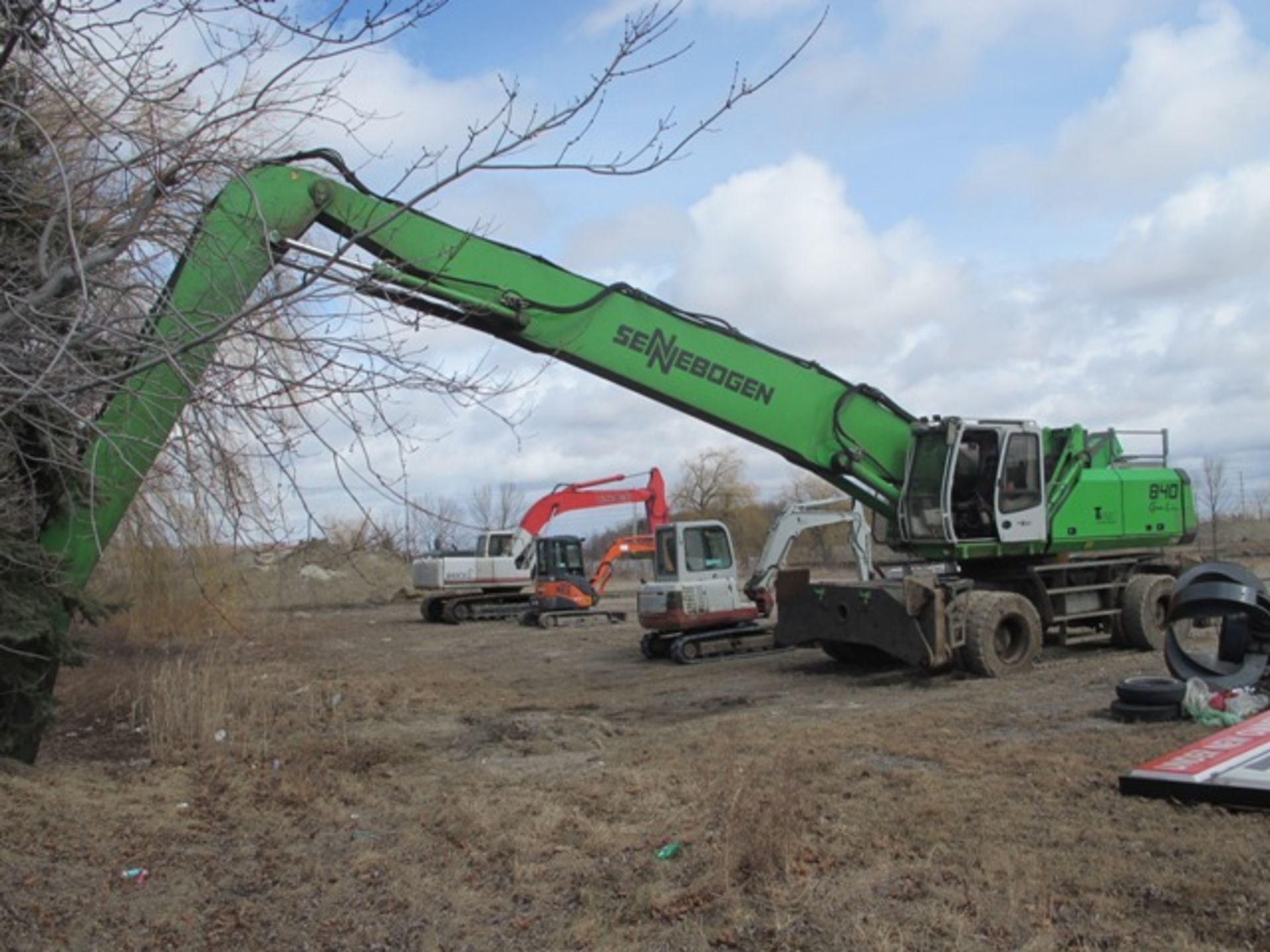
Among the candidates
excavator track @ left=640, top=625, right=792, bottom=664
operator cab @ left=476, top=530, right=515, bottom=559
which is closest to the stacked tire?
A: excavator track @ left=640, top=625, right=792, bottom=664

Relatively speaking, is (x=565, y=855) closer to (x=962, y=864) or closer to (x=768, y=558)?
(x=962, y=864)

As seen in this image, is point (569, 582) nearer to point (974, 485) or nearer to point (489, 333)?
point (974, 485)

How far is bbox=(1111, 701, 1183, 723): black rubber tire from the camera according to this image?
9094 millimetres

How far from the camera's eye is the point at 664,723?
1125 centimetres

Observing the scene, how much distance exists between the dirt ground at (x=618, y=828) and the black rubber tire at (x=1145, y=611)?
88.3 inches

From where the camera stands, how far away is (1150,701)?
9.22 metres

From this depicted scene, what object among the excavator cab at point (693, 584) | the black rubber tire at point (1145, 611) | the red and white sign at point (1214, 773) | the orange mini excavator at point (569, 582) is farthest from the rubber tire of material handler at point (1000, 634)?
the orange mini excavator at point (569, 582)

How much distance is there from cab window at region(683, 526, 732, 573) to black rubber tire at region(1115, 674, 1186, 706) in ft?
28.9

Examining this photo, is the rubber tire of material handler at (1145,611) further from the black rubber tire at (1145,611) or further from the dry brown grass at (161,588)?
the dry brown grass at (161,588)

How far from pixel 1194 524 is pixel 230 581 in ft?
Answer: 46.1

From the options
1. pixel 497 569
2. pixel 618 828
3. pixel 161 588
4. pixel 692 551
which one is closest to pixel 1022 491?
pixel 692 551

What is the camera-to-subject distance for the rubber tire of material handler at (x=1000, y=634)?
12414mm

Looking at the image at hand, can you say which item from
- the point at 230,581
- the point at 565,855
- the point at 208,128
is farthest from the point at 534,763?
the point at 230,581

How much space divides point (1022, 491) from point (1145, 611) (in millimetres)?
2681
